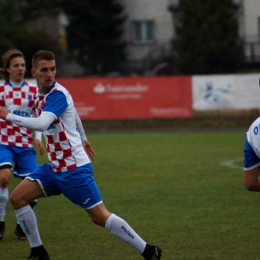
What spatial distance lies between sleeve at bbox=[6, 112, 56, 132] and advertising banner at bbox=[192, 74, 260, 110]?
16.5 m

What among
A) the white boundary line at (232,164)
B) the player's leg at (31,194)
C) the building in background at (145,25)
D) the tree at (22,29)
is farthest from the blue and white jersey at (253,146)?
the building in background at (145,25)

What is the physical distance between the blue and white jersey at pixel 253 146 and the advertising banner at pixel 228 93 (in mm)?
16201

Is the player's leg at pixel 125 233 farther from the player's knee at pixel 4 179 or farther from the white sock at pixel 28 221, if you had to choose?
the player's knee at pixel 4 179

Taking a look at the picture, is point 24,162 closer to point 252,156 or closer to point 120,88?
point 252,156

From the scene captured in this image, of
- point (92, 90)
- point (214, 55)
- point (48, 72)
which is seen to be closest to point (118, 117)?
point (92, 90)

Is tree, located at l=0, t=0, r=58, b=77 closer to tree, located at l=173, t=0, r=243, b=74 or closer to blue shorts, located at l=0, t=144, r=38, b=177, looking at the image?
tree, located at l=173, t=0, r=243, b=74

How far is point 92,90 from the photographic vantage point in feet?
74.2

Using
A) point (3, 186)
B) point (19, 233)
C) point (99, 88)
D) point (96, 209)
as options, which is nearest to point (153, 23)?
point (99, 88)

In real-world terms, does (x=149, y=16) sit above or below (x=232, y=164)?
above

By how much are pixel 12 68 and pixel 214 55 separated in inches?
726

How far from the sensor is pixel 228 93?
21812 mm

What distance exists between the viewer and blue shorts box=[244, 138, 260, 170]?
557 centimetres

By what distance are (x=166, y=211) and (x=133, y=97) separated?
45.2ft

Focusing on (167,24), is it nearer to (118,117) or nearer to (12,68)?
(118,117)
